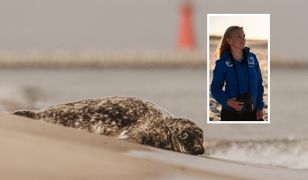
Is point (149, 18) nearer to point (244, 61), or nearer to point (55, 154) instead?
point (244, 61)

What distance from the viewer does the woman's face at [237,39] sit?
4.22 meters

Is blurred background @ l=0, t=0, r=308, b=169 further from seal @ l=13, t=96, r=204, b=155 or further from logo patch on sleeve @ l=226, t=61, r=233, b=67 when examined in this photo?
logo patch on sleeve @ l=226, t=61, r=233, b=67

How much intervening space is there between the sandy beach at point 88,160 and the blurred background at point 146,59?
263mm

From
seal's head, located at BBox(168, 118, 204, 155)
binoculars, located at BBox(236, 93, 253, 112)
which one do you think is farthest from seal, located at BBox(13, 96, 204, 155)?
binoculars, located at BBox(236, 93, 253, 112)

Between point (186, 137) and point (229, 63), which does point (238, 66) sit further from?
point (186, 137)

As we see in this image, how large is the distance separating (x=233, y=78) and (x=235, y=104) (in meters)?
0.17

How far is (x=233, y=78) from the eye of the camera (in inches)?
168

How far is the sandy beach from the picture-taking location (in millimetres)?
3633

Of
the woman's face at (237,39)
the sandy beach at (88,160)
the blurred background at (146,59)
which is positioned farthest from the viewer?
the blurred background at (146,59)

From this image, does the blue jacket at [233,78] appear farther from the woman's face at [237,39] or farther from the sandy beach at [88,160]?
the sandy beach at [88,160]

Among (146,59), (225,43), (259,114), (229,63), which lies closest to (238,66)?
(229,63)

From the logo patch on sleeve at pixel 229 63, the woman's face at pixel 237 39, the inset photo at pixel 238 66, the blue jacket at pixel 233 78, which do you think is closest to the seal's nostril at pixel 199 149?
the inset photo at pixel 238 66

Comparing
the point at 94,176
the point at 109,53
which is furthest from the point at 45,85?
the point at 94,176

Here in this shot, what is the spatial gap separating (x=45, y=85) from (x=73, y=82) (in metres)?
0.19
